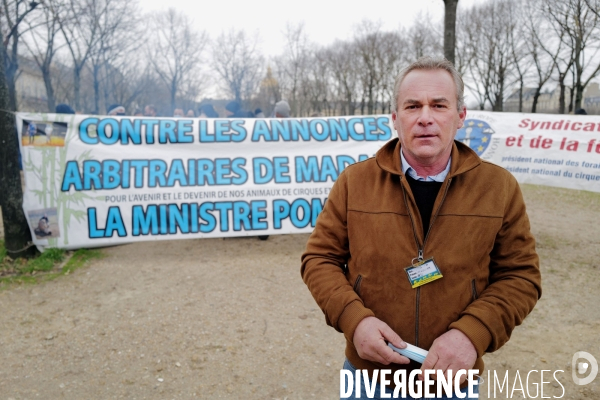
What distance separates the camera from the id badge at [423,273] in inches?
62.2

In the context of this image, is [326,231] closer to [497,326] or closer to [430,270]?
[430,270]

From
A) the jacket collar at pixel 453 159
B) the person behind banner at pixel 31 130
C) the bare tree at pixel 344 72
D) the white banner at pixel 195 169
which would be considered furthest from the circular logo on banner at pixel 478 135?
the bare tree at pixel 344 72

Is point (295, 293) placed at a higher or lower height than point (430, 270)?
lower

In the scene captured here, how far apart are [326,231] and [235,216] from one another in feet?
13.9

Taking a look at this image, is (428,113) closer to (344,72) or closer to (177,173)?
(177,173)

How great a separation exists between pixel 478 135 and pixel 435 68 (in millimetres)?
5604

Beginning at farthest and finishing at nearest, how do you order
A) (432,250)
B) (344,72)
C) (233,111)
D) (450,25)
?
(344,72)
(233,111)
(450,25)
(432,250)

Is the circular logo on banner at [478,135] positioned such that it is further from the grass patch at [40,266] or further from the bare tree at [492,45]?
the bare tree at [492,45]

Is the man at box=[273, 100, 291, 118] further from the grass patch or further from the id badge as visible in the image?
the id badge

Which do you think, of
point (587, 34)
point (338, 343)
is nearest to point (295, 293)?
point (338, 343)

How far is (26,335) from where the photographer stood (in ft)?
12.3

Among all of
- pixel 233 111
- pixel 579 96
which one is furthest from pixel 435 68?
pixel 579 96

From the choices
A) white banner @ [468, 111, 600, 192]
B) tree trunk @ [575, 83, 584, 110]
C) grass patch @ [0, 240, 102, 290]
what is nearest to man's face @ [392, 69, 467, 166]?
grass patch @ [0, 240, 102, 290]

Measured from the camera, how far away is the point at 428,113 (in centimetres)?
162
